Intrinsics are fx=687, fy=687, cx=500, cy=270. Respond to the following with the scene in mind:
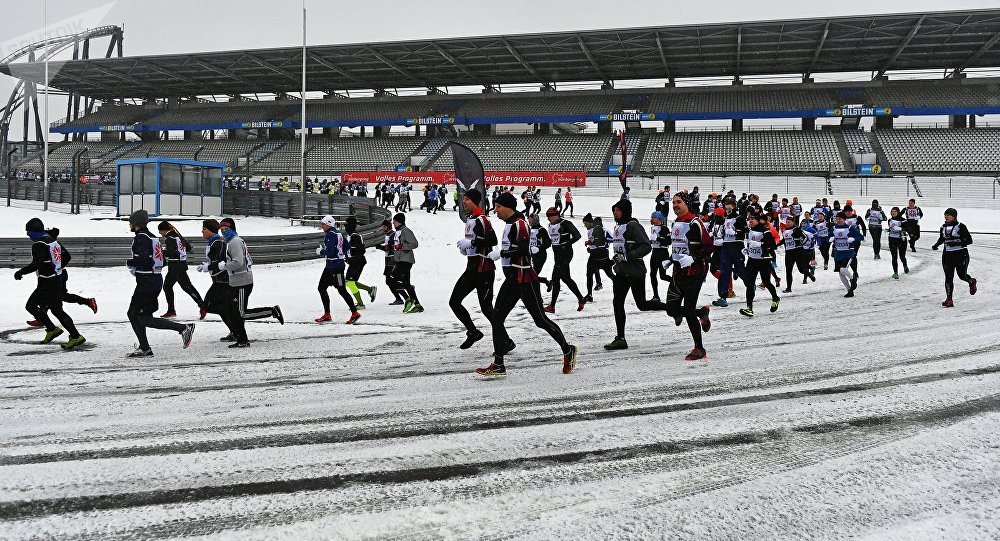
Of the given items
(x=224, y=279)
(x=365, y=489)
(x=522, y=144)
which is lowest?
(x=365, y=489)

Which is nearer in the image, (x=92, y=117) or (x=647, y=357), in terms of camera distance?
(x=647, y=357)

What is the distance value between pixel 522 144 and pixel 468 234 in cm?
4396

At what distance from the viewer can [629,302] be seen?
12109 millimetres

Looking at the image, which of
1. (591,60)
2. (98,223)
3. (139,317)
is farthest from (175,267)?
(591,60)

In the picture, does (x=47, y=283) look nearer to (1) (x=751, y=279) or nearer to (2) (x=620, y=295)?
(2) (x=620, y=295)

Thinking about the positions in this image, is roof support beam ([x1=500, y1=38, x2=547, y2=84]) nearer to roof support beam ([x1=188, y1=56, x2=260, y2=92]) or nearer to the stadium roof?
the stadium roof

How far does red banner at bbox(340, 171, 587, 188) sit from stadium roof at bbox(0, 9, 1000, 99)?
8.89 meters

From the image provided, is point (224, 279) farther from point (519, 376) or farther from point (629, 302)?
point (629, 302)

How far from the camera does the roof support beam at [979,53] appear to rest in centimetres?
4066

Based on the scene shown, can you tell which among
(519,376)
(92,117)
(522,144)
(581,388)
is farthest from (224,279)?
(92,117)

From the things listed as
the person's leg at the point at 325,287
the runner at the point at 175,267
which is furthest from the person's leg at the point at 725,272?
the runner at the point at 175,267

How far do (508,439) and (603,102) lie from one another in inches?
1969

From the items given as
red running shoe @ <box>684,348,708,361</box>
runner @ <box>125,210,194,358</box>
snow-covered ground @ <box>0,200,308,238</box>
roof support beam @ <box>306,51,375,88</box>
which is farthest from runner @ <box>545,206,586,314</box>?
roof support beam @ <box>306,51,375,88</box>

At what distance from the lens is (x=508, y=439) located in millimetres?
4246
